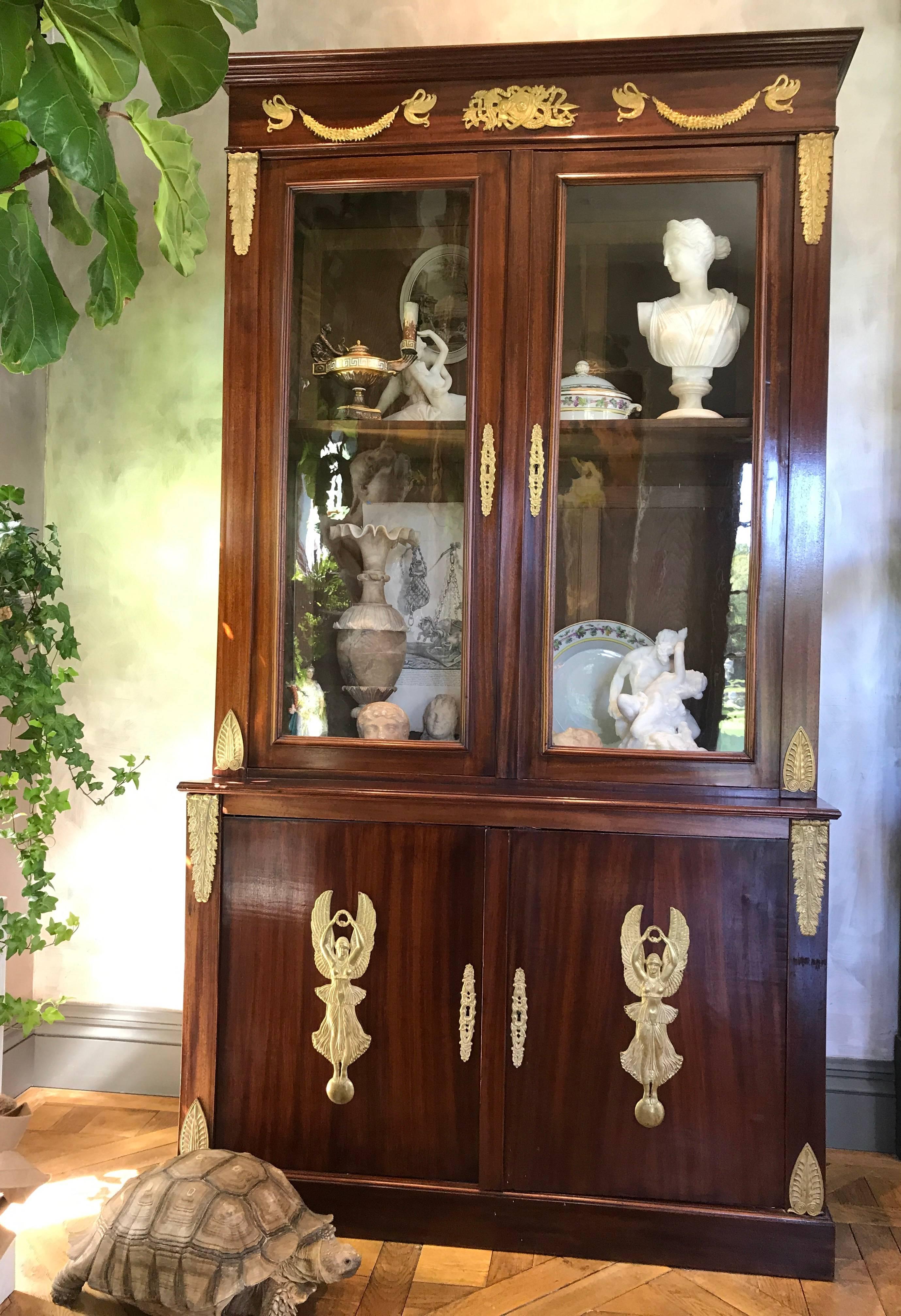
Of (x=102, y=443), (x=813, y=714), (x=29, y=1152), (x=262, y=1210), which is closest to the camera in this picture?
(x=262, y=1210)

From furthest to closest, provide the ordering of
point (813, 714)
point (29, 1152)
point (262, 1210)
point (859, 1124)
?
point (859, 1124) < point (29, 1152) < point (813, 714) < point (262, 1210)

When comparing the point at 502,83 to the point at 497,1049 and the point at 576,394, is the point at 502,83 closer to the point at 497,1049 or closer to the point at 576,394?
the point at 576,394

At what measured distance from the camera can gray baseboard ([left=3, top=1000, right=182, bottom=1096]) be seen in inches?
94.1

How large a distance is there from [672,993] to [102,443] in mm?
1758

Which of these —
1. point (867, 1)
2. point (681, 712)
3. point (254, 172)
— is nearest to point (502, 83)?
point (254, 172)

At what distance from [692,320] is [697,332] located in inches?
0.9

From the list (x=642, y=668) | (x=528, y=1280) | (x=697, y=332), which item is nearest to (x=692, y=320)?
(x=697, y=332)

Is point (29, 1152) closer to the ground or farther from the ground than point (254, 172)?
closer to the ground

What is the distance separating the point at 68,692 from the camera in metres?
2.46

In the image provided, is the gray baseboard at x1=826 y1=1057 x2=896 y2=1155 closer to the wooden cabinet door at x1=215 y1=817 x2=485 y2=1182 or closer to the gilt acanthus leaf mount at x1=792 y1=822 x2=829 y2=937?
the gilt acanthus leaf mount at x1=792 y1=822 x2=829 y2=937

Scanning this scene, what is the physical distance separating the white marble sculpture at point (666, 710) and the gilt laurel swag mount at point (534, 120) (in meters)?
0.75

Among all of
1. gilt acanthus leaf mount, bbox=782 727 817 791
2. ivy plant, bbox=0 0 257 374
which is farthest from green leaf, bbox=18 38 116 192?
gilt acanthus leaf mount, bbox=782 727 817 791

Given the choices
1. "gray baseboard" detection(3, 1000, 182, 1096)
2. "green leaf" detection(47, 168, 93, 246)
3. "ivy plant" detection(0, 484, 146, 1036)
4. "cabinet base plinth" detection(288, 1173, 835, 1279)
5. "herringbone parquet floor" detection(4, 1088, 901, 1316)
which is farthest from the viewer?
"gray baseboard" detection(3, 1000, 182, 1096)

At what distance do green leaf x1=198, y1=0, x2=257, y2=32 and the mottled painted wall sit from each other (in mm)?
1623
